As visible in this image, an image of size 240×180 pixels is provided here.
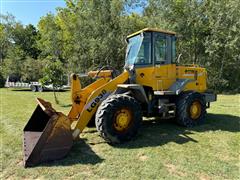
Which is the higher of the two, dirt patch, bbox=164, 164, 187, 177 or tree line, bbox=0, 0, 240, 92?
tree line, bbox=0, 0, 240, 92

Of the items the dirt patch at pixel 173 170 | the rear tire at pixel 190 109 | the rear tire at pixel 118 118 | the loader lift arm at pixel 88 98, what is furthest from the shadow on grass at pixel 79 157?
the rear tire at pixel 190 109

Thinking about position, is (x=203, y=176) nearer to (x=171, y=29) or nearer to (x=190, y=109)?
(x=190, y=109)

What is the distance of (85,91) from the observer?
18.8ft

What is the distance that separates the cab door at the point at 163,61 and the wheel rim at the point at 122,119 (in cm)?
131

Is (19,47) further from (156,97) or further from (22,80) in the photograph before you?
(156,97)

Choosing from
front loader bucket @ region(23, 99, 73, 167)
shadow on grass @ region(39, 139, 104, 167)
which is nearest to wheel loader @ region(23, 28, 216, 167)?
front loader bucket @ region(23, 99, 73, 167)

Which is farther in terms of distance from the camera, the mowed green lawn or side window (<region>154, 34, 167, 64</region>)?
side window (<region>154, 34, 167, 64</region>)

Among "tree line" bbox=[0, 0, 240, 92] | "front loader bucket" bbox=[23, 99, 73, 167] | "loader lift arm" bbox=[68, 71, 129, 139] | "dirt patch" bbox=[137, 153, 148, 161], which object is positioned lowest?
"dirt patch" bbox=[137, 153, 148, 161]

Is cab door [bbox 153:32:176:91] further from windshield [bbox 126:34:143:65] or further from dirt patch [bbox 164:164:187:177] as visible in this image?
dirt patch [bbox 164:164:187:177]

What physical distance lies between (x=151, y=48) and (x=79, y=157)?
3048 mm

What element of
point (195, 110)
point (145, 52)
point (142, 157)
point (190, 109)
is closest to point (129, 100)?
point (142, 157)

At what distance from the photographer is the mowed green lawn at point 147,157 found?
144 inches

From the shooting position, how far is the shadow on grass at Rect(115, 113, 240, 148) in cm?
505

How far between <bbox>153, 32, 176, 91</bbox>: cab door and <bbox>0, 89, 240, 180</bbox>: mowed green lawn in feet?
3.84
